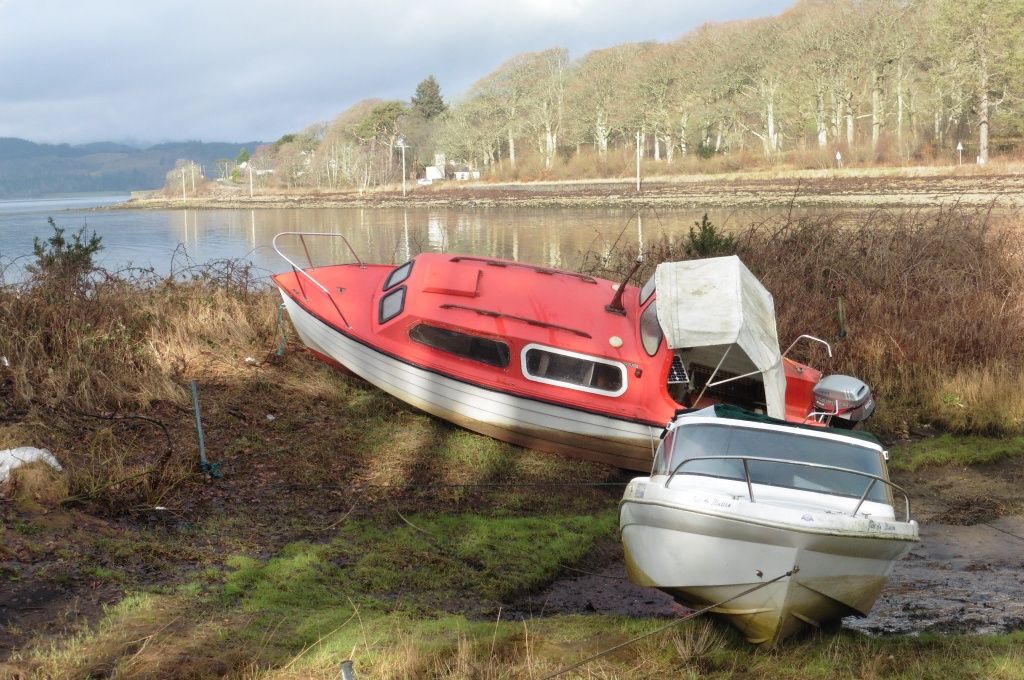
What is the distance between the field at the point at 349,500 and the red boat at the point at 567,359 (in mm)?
572

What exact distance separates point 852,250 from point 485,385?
31.9ft

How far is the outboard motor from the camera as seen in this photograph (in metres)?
10.9

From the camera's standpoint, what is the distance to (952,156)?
70188 millimetres

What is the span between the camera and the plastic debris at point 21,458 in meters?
8.75

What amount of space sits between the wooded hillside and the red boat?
61.1 metres

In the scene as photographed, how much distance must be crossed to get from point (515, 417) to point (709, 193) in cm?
6117

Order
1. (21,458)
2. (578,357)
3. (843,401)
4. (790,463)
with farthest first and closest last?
(578,357) → (843,401) → (21,458) → (790,463)

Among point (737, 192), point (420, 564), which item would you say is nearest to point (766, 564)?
point (420, 564)

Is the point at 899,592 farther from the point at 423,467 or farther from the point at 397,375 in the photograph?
the point at 397,375

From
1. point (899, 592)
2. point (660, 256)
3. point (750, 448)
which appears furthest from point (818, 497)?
point (660, 256)

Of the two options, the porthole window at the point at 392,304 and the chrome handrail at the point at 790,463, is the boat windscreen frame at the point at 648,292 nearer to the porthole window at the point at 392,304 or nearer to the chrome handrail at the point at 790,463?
the porthole window at the point at 392,304

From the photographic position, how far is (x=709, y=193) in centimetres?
7000

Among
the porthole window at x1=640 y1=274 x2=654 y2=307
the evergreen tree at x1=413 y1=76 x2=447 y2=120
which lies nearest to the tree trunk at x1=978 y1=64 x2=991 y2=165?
the porthole window at x1=640 y1=274 x2=654 y2=307

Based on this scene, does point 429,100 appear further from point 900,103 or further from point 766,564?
point 766,564
